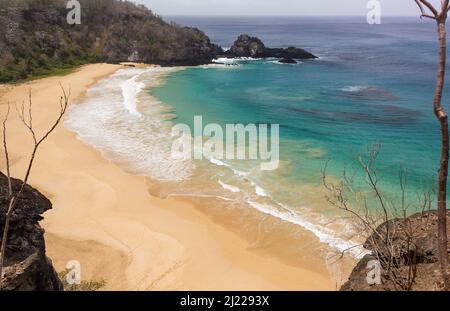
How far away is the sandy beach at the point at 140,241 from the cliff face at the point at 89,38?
35426 mm

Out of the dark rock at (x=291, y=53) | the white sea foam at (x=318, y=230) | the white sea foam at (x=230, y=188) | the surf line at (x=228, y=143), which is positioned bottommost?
the white sea foam at (x=318, y=230)

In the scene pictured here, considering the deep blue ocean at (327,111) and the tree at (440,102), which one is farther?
the deep blue ocean at (327,111)

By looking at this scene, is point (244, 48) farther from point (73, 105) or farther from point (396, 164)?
point (396, 164)

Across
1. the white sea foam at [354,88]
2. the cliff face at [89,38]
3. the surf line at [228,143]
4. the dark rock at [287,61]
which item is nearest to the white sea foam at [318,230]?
the surf line at [228,143]

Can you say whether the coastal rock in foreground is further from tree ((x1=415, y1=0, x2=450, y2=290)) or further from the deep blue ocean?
tree ((x1=415, y1=0, x2=450, y2=290))

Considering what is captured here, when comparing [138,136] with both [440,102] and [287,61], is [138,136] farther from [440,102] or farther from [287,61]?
[287,61]

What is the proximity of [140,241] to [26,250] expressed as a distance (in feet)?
23.9

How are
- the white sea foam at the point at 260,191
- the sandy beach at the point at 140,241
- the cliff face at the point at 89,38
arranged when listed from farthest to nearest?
1. the cliff face at the point at 89,38
2. the white sea foam at the point at 260,191
3. the sandy beach at the point at 140,241

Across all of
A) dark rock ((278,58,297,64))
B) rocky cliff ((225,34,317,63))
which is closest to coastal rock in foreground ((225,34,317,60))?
rocky cliff ((225,34,317,63))

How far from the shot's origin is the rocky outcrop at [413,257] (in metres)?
7.09

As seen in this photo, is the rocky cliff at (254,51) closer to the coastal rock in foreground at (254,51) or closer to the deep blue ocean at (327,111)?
the coastal rock in foreground at (254,51)

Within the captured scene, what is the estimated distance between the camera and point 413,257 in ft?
25.4

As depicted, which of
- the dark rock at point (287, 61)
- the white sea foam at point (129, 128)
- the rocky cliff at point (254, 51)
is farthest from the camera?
the rocky cliff at point (254, 51)
